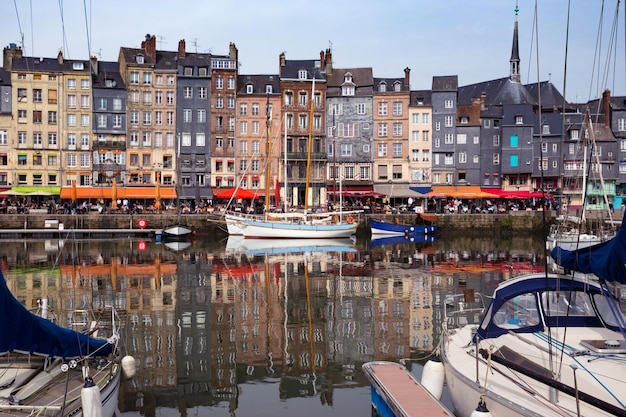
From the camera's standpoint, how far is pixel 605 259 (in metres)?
11.2

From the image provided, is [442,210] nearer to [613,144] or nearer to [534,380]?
[613,144]

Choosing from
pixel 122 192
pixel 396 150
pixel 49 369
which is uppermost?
pixel 396 150

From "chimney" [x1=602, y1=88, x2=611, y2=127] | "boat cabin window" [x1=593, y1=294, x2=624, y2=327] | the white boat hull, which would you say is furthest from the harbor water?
"chimney" [x1=602, y1=88, x2=611, y2=127]

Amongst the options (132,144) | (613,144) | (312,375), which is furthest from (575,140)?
(312,375)

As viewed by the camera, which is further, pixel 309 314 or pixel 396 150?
pixel 396 150

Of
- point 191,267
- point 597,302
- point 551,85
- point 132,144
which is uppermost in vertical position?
point 551,85

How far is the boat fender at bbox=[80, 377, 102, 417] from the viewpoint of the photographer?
9859 mm

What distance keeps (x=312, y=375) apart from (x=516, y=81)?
241ft

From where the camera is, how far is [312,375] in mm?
15367

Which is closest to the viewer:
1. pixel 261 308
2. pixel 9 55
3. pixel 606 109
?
pixel 261 308

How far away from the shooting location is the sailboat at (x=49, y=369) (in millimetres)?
9516

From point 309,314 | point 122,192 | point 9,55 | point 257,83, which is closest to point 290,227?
point 122,192

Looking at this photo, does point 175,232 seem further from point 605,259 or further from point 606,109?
point 606,109

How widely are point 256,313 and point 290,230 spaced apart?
33.2m
